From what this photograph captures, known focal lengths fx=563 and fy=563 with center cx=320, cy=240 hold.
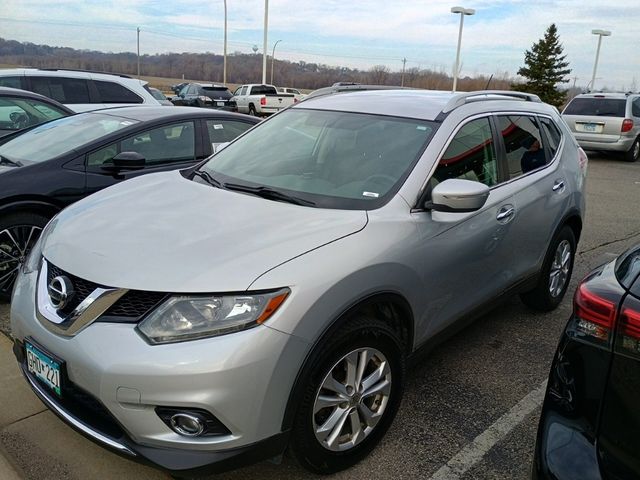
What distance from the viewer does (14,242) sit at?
414 centimetres

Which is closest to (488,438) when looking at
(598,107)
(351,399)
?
(351,399)

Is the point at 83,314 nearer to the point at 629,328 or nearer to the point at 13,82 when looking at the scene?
the point at 629,328

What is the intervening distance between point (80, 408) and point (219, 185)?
4.57 feet

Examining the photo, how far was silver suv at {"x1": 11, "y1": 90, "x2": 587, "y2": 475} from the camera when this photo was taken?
208 centimetres

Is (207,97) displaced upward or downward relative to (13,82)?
downward

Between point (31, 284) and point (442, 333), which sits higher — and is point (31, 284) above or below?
above

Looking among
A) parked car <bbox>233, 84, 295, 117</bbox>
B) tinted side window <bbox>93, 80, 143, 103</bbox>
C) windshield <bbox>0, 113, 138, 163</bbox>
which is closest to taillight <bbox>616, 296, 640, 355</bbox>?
windshield <bbox>0, 113, 138, 163</bbox>

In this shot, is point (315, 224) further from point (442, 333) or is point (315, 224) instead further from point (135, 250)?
point (442, 333)

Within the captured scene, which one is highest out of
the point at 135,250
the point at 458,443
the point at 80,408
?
the point at 135,250

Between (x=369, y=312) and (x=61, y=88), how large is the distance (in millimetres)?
9052

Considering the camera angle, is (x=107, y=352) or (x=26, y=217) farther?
(x=26, y=217)

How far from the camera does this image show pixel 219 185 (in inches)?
125

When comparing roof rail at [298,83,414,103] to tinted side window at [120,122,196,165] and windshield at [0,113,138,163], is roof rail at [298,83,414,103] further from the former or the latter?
windshield at [0,113,138,163]

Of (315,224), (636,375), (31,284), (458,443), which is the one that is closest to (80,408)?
(31,284)
